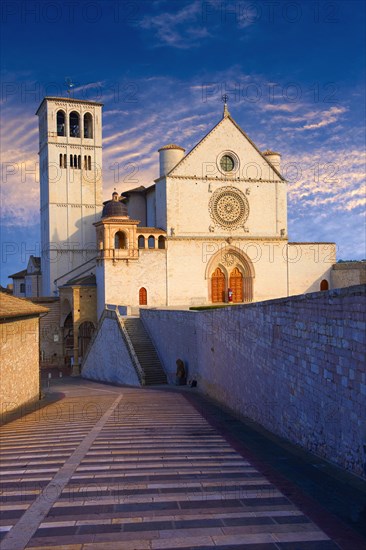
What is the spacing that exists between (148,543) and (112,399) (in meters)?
13.9

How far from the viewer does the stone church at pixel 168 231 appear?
133ft

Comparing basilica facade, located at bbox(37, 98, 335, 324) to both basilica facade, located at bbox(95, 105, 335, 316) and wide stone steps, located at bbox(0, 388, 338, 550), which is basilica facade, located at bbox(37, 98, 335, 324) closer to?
basilica facade, located at bbox(95, 105, 335, 316)

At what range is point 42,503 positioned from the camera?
7059 millimetres

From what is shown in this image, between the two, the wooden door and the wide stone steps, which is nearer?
the wide stone steps

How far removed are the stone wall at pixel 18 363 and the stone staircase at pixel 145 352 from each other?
6991 mm

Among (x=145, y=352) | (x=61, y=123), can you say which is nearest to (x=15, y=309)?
(x=145, y=352)

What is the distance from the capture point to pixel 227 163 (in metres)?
43.4

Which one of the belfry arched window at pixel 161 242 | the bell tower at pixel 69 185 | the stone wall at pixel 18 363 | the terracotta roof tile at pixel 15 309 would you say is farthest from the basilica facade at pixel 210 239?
the terracotta roof tile at pixel 15 309

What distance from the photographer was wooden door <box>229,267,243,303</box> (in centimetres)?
4383

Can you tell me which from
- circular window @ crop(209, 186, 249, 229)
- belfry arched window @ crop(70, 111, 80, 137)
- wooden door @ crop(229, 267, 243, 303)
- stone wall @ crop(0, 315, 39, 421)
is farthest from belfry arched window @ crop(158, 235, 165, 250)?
stone wall @ crop(0, 315, 39, 421)

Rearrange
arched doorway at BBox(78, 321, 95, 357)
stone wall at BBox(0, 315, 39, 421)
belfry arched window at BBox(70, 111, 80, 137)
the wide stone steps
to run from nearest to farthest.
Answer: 1. the wide stone steps
2. stone wall at BBox(0, 315, 39, 421)
3. arched doorway at BBox(78, 321, 95, 357)
4. belfry arched window at BBox(70, 111, 80, 137)

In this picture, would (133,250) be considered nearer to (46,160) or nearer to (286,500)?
(46,160)

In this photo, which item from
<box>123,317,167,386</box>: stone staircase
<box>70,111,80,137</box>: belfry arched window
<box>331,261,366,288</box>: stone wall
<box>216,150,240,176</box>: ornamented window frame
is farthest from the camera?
<box>70,111,80,137</box>: belfry arched window

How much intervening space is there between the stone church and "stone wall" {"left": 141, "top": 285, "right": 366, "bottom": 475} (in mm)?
21639
